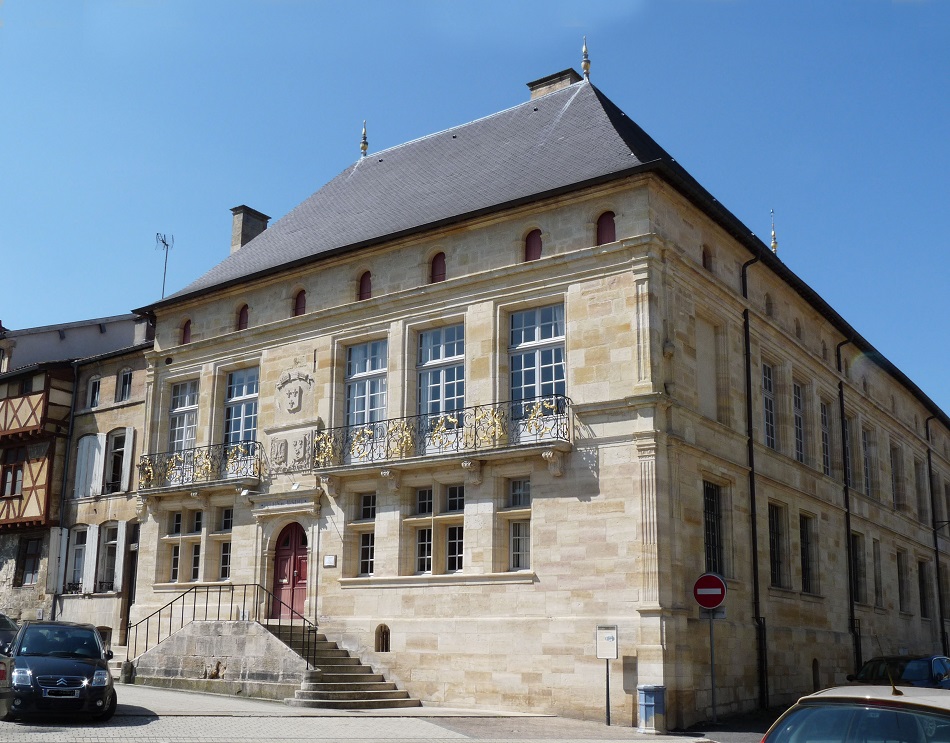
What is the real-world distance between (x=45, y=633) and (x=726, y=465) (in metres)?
11.0

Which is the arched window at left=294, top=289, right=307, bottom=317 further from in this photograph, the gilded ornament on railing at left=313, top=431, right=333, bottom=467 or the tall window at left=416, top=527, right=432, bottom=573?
the tall window at left=416, top=527, right=432, bottom=573

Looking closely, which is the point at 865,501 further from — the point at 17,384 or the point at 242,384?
the point at 17,384

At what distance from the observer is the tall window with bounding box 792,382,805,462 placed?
72.6 ft

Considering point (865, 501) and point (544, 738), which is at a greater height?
point (865, 501)

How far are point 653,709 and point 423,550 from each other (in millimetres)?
5507

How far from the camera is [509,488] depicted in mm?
17750

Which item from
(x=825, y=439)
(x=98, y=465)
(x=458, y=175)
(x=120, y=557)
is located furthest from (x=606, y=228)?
(x=98, y=465)

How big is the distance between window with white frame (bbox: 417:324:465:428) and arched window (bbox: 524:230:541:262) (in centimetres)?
182

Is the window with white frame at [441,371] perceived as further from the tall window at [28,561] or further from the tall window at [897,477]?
the tall window at [897,477]

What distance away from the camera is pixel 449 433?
18219mm

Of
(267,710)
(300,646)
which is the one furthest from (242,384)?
(267,710)

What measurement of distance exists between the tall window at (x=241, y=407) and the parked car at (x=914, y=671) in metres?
12.5

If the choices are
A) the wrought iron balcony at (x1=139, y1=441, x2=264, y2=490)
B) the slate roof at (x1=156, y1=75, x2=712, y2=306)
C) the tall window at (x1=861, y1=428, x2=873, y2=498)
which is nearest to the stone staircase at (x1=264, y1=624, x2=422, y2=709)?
the wrought iron balcony at (x1=139, y1=441, x2=264, y2=490)

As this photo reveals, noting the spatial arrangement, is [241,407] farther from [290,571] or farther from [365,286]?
[365,286]
